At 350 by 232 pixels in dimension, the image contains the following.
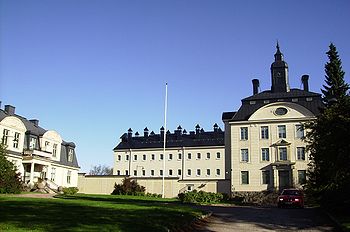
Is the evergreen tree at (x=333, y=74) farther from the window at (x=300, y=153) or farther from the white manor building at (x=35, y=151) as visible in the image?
the white manor building at (x=35, y=151)

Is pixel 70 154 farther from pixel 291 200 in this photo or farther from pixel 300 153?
pixel 291 200

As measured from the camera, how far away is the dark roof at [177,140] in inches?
3177

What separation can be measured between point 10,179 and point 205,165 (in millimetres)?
49263

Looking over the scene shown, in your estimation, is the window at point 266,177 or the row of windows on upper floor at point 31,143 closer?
the row of windows on upper floor at point 31,143

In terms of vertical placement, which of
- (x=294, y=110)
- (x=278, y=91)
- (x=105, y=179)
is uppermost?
(x=278, y=91)

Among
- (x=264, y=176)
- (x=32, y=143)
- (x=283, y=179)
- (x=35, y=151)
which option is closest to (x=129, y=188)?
(x=35, y=151)

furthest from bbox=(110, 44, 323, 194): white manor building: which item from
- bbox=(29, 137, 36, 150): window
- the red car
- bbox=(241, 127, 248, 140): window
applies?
the red car

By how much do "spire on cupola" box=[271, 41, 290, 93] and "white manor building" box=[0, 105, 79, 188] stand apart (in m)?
32.2

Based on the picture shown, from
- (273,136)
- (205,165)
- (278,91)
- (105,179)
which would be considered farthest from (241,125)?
(205,165)

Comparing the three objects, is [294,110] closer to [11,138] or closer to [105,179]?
[105,179]

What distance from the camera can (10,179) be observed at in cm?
3466

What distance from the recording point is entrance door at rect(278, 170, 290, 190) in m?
48.9

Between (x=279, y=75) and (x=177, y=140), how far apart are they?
108 ft

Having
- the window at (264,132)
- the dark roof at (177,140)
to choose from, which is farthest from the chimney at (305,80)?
the dark roof at (177,140)
